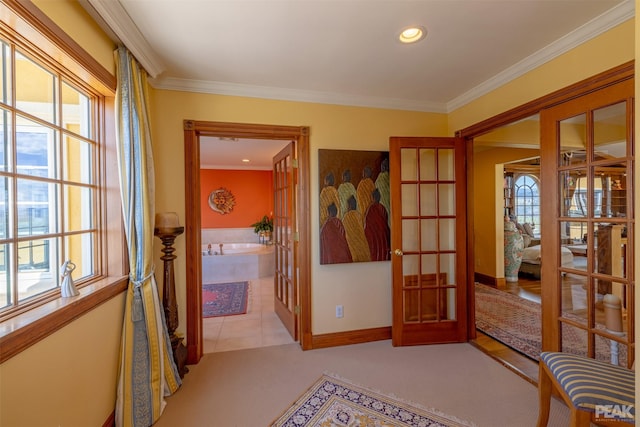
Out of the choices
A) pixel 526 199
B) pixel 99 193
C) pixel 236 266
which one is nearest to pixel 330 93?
pixel 99 193

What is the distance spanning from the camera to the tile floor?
272 cm

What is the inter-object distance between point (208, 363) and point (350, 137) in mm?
2434

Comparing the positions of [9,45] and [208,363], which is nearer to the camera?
[9,45]

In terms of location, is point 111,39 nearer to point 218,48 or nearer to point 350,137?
point 218,48

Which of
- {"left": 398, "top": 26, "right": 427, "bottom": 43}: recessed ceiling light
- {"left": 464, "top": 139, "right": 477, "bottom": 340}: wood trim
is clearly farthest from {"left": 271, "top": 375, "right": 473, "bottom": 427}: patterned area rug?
{"left": 398, "top": 26, "right": 427, "bottom": 43}: recessed ceiling light

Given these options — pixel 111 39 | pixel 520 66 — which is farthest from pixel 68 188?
pixel 520 66

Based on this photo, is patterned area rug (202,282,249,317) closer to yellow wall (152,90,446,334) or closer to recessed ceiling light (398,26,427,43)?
yellow wall (152,90,446,334)

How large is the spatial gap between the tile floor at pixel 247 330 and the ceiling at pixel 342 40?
2.38 meters

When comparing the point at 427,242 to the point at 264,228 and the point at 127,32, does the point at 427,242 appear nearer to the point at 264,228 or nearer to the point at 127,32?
the point at 127,32

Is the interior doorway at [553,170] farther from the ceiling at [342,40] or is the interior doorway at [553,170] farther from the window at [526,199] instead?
the window at [526,199]

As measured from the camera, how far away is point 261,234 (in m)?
6.38


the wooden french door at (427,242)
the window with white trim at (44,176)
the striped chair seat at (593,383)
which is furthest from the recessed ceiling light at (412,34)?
the striped chair seat at (593,383)

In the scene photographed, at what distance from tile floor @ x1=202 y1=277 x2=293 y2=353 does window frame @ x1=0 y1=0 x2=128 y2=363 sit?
135 cm

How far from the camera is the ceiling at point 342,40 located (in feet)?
4.89
